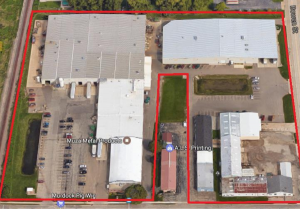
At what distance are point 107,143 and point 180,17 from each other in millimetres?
51830

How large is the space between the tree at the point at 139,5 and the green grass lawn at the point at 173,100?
27.8 m

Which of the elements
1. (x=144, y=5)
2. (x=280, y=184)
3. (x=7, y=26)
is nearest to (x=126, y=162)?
(x=280, y=184)

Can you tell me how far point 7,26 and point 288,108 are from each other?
97973 millimetres

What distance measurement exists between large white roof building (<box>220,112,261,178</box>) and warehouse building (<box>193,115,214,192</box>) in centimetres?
352

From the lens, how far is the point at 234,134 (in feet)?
356

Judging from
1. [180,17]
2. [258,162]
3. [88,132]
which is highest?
[180,17]

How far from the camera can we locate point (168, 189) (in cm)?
10362

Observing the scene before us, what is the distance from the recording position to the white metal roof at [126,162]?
104750mm

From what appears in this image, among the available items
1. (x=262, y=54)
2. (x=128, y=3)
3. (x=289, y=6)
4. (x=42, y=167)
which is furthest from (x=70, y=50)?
(x=289, y=6)

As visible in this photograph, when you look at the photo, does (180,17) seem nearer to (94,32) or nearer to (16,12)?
(94,32)

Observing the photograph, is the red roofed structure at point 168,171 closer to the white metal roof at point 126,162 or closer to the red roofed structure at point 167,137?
the red roofed structure at point 167,137

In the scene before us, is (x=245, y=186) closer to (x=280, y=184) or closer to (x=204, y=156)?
(x=280, y=184)

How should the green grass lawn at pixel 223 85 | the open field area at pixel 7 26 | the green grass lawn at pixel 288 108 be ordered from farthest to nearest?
the open field area at pixel 7 26 → the green grass lawn at pixel 223 85 → the green grass lawn at pixel 288 108

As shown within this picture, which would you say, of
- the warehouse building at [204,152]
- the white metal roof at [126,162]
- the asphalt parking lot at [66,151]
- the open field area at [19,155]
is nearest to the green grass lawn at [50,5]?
the open field area at [19,155]
